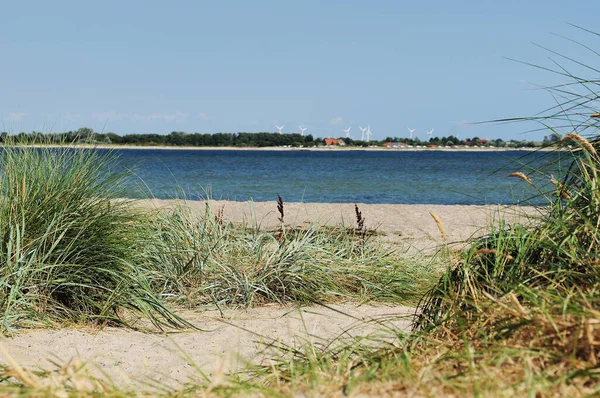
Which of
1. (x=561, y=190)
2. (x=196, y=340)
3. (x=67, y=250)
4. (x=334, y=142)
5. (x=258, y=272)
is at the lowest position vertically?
(x=196, y=340)

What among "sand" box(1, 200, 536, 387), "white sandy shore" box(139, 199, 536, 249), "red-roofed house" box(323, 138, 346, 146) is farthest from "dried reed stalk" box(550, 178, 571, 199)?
"red-roofed house" box(323, 138, 346, 146)

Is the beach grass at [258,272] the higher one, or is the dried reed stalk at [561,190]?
the dried reed stalk at [561,190]

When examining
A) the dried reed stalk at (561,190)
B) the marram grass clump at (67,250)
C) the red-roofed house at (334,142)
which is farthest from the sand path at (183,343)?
the red-roofed house at (334,142)

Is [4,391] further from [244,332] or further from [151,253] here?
[151,253]

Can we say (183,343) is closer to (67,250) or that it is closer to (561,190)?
(67,250)

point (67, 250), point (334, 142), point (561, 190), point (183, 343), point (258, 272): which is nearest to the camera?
point (561, 190)

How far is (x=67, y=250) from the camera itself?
429 cm

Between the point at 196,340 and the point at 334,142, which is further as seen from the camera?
the point at 334,142

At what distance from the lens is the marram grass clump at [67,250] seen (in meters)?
4.18

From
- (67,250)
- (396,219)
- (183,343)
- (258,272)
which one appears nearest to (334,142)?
(396,219)

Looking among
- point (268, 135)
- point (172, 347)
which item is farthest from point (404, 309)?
point (268, 135)

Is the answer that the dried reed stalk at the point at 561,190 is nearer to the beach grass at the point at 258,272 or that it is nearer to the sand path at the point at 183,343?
the sand path at the point at 183,343

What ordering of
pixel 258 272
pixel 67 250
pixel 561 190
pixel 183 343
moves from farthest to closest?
pixel 258 272 < pixel 67 250 < pixel 183 343 < pixel 561 190

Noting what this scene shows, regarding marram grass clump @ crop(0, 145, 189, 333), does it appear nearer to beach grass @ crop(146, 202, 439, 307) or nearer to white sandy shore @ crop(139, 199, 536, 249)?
beach grass @ crop(146, 202, 439, 307)
